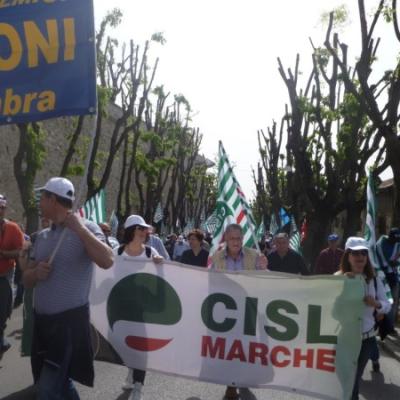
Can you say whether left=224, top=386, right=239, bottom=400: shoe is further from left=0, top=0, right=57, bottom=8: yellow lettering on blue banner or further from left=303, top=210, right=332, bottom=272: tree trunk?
left=303, top=210, right=332, bottom=272: tree trunk

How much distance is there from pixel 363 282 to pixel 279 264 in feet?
13.4

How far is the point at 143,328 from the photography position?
643 cm

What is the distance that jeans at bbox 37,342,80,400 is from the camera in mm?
4547

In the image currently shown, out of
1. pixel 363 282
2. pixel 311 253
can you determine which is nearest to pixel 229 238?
pixel 363 282

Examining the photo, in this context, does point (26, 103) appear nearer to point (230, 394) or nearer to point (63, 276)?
point (63, 276)

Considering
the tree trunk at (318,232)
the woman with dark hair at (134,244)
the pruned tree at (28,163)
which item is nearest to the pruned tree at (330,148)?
the tree trunk at (318,232)

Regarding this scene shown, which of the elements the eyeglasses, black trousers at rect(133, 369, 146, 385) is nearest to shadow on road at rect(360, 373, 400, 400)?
the eyeglasses

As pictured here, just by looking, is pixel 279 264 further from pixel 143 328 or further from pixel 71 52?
pixel 71 52

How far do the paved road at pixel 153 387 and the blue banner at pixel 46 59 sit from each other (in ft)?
9.12

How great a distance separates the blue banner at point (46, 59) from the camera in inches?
203

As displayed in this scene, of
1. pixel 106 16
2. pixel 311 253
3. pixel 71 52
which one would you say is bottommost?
pixel 311 253

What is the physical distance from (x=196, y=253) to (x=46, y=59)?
5015 millimetres

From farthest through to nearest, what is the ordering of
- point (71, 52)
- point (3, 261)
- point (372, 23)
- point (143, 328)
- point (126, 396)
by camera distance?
point (372, 23) < point (3, 261) < point (126, 396) < point (143, 328) < point (71, 52)

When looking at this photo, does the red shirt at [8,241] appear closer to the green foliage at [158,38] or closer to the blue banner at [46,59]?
the blue banner at [46,59]
